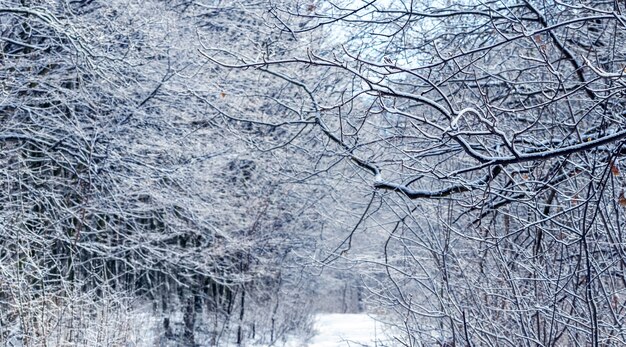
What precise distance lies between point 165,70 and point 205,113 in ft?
4.14

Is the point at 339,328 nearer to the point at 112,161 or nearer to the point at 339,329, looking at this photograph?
the point at 339,329

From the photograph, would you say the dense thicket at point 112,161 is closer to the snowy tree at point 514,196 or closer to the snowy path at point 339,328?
the snowy path at point 339,328

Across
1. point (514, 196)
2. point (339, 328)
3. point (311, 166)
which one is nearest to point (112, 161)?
point (311, 166)

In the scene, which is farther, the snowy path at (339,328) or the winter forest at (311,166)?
the snowy path at (339,328)

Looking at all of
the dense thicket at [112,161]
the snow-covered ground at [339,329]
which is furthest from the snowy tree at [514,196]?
the snow-covered ground at [339,329]

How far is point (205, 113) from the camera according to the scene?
1193 cm

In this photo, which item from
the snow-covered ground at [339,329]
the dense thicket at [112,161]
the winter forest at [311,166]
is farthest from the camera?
the snow-covered ground at [339,329]

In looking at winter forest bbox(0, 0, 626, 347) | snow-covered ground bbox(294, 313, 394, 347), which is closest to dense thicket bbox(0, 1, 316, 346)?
winter forest bbox(0, 0, 626, 347)

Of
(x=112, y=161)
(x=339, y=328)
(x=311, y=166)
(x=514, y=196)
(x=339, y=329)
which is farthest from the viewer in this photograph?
(x=339, y=328)

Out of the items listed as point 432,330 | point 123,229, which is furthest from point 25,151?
point 432,330

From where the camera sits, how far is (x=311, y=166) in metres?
12.8

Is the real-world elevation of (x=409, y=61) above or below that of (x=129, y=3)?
below

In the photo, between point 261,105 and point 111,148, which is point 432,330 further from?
point 261,105

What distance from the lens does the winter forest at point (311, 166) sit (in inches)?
153
